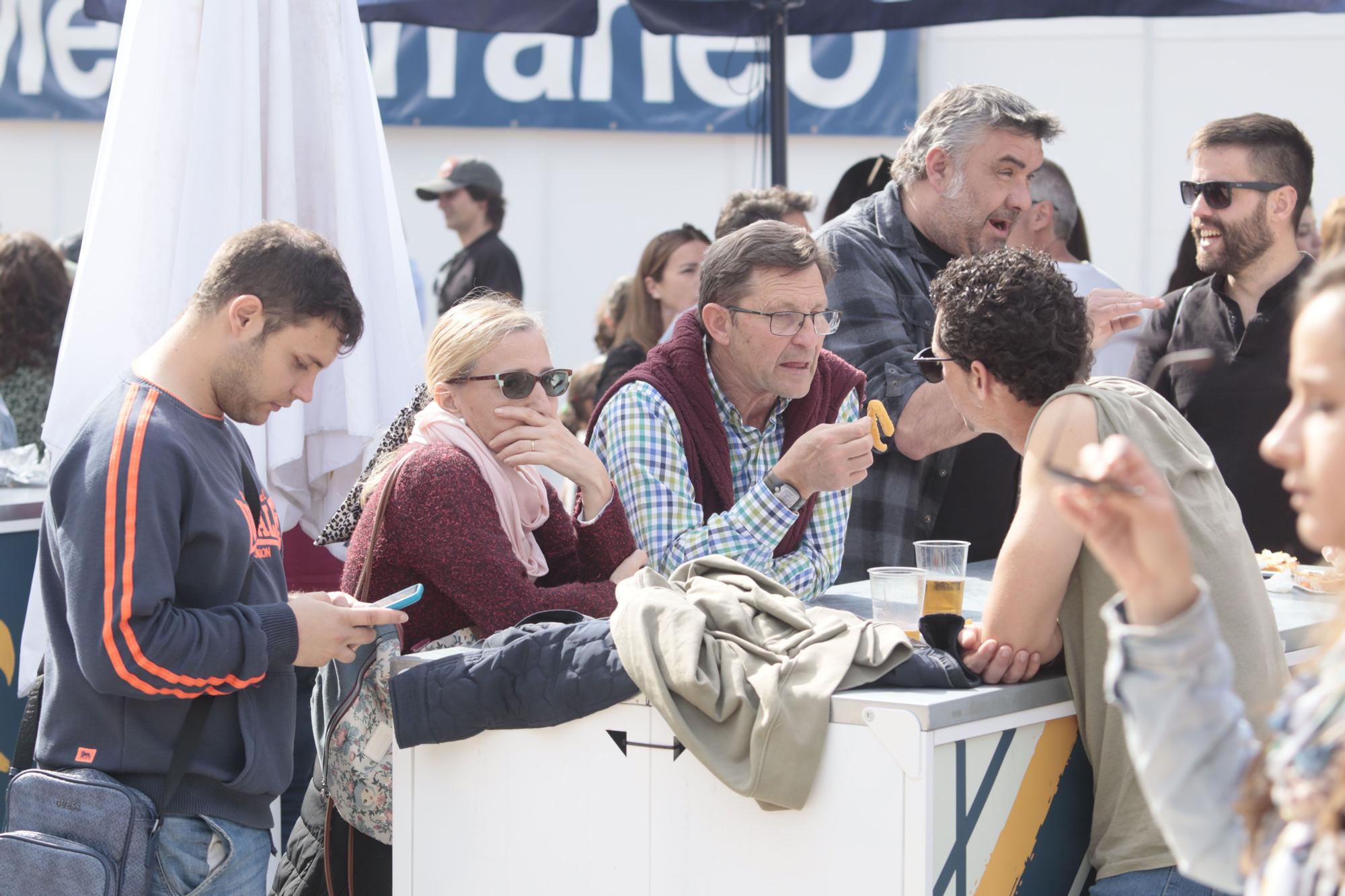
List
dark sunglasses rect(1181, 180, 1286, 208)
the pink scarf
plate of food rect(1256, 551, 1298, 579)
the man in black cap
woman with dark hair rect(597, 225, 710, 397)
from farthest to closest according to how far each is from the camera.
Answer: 1. the man in black cap
2. woman with dark hair rect(597, 225, 710, 397)
3. dark sunglasses rect(1181, 180, 1286, 208)
4. plate of food rect(1256, 551, 1298, 579)
5. the pink scarf

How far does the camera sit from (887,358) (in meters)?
3.59

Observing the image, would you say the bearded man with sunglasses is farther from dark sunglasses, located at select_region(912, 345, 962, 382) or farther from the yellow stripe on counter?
the yellow stripe on counter

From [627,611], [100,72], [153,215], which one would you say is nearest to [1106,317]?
[627,611]

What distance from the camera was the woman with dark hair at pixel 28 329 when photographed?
14.9 ft

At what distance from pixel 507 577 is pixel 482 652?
0.22 meters

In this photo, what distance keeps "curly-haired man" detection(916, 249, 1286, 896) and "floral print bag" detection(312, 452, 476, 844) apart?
1005mm

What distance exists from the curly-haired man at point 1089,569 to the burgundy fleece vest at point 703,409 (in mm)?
887

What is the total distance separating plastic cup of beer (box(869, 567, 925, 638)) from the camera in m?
2.51

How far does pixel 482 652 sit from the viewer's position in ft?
7.84

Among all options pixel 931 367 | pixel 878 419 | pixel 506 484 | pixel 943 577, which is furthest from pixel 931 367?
pixel 506 484

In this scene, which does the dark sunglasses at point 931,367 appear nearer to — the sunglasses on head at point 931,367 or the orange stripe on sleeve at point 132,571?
the sunglasses on head at point 931,367

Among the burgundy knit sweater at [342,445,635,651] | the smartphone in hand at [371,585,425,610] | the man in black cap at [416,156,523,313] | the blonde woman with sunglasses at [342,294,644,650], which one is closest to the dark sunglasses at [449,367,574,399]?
the blonde woman with sunglasses at [342,294,644,650]


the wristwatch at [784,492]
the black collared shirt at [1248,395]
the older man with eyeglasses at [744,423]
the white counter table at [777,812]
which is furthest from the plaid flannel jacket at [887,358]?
the white counter table at [777,812]

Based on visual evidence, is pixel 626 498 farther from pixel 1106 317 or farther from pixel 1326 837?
pixel 1326 837
